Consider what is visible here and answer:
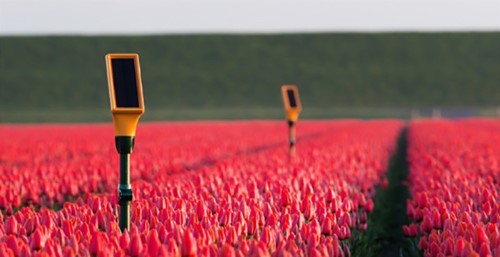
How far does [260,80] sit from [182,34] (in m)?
11.9

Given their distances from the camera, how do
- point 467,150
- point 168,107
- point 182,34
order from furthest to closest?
point 182,34
point 168,107
point 467,150

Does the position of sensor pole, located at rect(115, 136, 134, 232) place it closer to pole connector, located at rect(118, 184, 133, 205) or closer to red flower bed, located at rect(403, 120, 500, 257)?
pole connector, located at rect(118, 184, 133, 205)

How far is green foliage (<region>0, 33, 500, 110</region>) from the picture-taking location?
63.3m

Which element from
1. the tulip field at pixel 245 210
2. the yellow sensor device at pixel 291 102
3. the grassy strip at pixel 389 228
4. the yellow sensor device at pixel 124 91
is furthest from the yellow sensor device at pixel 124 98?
the yellow sensor device at pixel 291 102

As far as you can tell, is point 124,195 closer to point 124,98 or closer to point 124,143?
point 124,143

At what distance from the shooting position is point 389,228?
391 inches

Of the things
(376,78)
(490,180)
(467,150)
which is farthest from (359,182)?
(376,78)

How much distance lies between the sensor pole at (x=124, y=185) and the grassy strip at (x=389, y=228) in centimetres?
180

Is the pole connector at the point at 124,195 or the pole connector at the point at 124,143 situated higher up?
the pole connector at the point at 124,143

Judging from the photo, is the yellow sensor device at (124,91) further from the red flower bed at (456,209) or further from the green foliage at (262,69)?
the green foliage at (262,69)

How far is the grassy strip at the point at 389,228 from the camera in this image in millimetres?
6750

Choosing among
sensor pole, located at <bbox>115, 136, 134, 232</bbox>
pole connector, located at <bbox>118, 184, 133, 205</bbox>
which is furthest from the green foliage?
pole connector, located at <bbox>118, 184, 133, 205</bbox>

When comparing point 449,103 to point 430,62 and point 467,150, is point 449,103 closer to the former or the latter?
point 430,62

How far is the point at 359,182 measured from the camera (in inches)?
348
